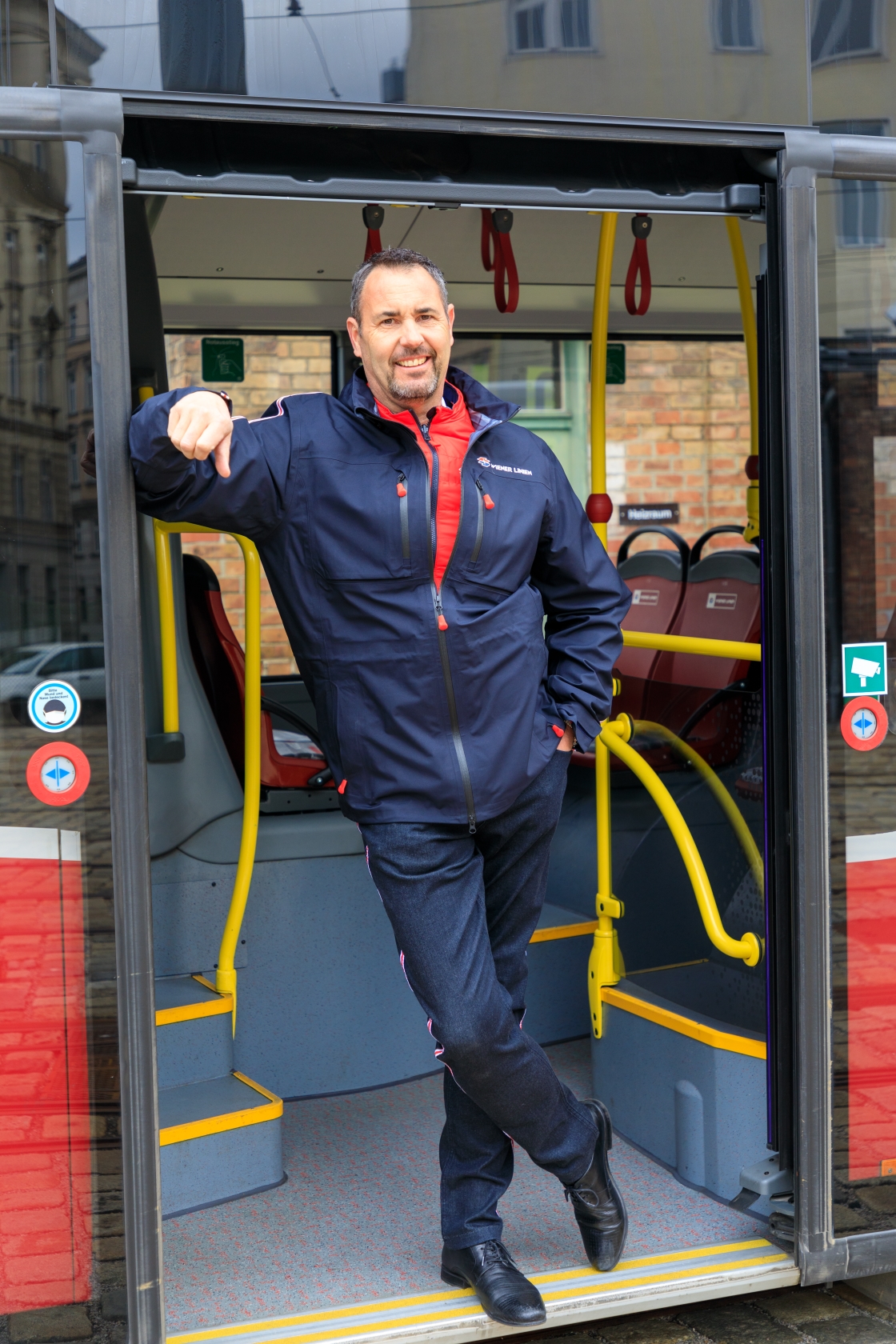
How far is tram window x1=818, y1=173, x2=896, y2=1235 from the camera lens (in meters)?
2.40

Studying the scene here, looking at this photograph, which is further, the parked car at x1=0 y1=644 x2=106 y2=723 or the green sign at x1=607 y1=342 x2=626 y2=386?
the green sign at x1=607 y1=342 x2=626 y2=386

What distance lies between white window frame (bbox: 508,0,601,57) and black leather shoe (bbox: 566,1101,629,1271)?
1862 mm

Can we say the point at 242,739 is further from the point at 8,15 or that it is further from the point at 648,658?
the point at 8,15

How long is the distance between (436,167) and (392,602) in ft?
2.36

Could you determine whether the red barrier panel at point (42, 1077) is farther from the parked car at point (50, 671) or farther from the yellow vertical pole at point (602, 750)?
the yellow vertical pole at point (602, 750)

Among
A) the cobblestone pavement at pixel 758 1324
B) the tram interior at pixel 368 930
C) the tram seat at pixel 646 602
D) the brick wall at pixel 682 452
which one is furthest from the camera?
the brick wall at pixel 682 452

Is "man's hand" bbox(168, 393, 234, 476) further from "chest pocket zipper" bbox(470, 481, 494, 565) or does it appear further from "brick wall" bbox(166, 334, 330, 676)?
"brick wall" bbox(166, 334, 330, 676)

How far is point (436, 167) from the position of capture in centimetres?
228

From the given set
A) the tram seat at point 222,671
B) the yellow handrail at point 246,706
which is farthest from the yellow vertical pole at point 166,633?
the tram seat at point 222,671

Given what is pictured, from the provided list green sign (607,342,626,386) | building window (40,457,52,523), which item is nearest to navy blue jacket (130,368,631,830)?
building window (40,457,52,523)

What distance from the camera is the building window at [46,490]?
2.01m

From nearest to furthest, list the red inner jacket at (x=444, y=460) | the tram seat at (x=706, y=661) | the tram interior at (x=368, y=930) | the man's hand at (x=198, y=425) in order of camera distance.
Answer: the man's hand at (x=198, y=425)
the red inner jacket at (x=444, y=460)
the tram interior at (x=368, y=930)
the tram seat at (x=706, y=661)

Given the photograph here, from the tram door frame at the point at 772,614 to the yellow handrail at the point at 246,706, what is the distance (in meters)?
0.82

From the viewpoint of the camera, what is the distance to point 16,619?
2.01 m
